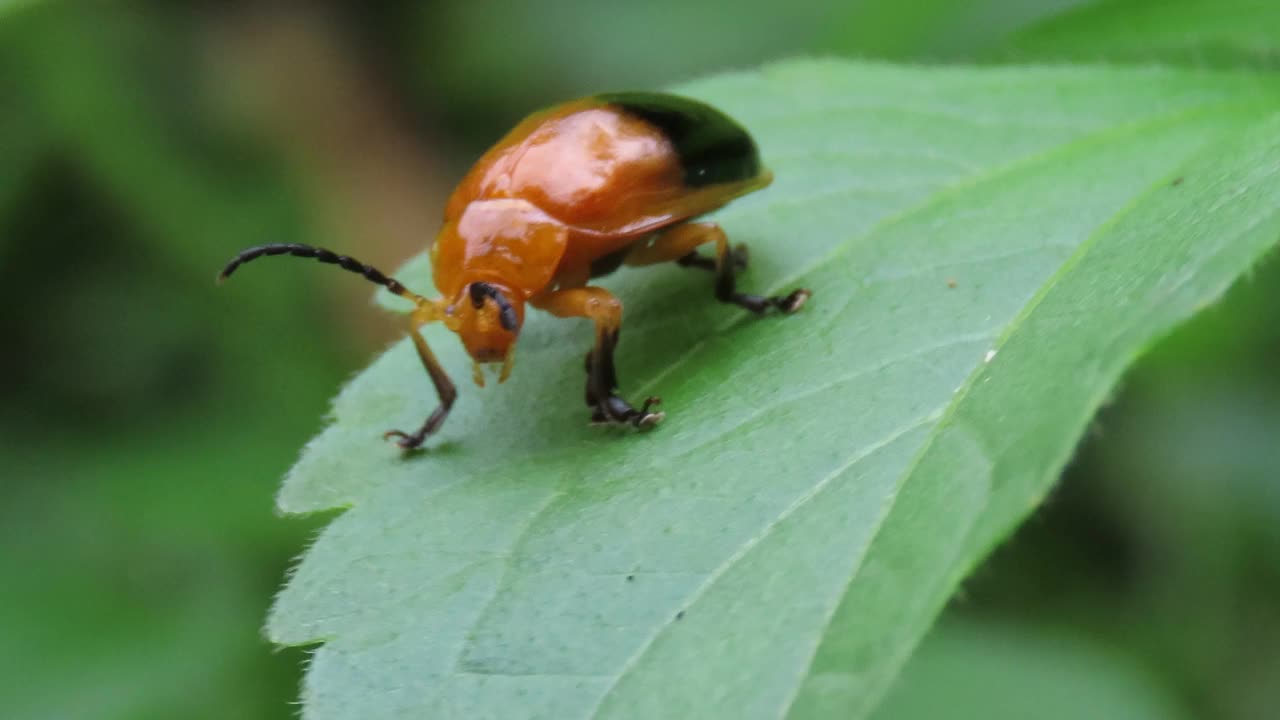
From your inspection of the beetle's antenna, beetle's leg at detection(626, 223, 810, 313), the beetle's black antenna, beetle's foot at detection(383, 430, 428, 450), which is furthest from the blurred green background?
the beetle's black antenna

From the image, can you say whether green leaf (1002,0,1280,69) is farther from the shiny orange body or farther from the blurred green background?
the shiny orange body

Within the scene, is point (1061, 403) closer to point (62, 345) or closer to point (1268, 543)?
point (1268, 543)

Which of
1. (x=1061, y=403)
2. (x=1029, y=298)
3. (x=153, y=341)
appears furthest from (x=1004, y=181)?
(x=153, y=341)

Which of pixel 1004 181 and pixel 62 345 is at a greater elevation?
pixel 1004 181

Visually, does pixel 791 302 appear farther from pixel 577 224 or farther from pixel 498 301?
pixel 498 301

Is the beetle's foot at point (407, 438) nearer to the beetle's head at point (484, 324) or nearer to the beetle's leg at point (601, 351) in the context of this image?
the beetle's head at point (484, 324)

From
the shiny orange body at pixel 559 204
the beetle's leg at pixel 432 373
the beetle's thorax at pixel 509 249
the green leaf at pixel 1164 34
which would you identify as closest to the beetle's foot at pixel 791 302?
the shiny orange body at pixel 559 204
